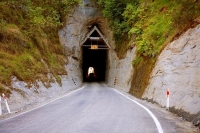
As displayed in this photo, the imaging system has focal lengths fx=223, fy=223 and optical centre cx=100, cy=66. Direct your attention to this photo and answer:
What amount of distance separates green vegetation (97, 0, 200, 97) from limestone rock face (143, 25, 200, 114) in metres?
1.12

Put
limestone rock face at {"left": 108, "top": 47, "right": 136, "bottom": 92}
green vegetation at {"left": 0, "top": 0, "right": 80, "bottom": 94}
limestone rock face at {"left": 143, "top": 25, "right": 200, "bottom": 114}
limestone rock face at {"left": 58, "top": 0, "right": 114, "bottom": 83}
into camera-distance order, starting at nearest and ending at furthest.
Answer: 1. limestone rock face at {"left": 143, "top": 25, "right": 200, "bottom": 114}
2. green vegetation at {"left": 0, "top": 0, "right": 80, "bottom": 94}
3. limestone rock face at {"left": 108, "top": 47, "right": 136, "bottom": 92}
4. limestone rock face at {"left": 58, "top": 0, "right": 114, "bottom": 83}

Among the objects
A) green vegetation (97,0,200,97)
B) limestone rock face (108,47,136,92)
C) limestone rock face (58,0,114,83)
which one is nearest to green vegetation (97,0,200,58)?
green vegetation (97,0,200,97)

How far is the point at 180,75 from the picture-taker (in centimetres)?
1121

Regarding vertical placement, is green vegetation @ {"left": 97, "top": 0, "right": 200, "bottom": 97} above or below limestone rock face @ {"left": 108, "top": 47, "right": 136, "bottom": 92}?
above

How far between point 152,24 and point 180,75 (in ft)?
31.6

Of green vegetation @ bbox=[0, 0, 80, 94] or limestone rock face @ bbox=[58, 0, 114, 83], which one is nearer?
green vegetation @ bbox=[0, 0, 80, 94]

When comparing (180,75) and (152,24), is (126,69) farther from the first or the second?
(180,75)

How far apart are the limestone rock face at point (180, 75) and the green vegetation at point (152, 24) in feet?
3.67

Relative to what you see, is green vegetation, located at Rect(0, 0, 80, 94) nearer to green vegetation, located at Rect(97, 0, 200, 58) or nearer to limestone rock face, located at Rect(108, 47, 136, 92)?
limestone rock face, located at Rect(108, 47, 136, 92)

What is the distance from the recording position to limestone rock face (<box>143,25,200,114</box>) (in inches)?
372

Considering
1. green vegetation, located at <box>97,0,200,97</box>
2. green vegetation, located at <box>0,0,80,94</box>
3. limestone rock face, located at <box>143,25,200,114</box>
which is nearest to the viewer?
limestone rock face, located at <box>143,25,200,114</box>

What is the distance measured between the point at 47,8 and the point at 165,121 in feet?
76.6

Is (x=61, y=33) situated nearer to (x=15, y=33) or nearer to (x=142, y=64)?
(x=15, y=33)

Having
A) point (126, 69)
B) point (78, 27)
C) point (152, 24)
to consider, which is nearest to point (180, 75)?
point (152, 24)
